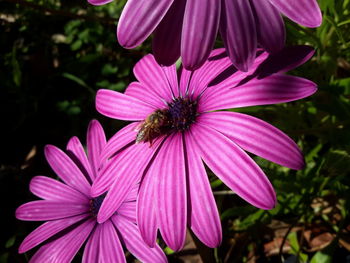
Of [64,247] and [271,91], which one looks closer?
[271,91]

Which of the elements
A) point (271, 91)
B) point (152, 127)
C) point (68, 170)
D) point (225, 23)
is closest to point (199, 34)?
point (225, 23)

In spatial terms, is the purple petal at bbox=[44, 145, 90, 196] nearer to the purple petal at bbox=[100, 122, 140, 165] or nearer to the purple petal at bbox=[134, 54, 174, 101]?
the purple petal at bbox=[100, 122, 140, 165]

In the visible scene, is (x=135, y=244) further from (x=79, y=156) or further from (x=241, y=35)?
(x=241, y=35)

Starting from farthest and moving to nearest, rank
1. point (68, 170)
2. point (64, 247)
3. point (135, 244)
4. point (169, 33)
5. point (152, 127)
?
1. point (68, 170)
2. point (64, 247)
3. point (135, 244)
4. point (152, 127)
5. point (169, 33)

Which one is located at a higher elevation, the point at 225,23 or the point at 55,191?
the point at 225,23

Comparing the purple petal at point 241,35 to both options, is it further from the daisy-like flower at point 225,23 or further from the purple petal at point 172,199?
the purple petal at point 172,199

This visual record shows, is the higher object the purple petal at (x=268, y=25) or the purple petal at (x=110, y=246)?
the purple petal at (x=268, y=25)

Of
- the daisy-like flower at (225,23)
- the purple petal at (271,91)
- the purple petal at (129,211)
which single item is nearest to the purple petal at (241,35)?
the daisy-like flower at (225,23)

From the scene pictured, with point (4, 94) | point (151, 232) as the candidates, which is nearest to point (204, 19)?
point (151, 232)
